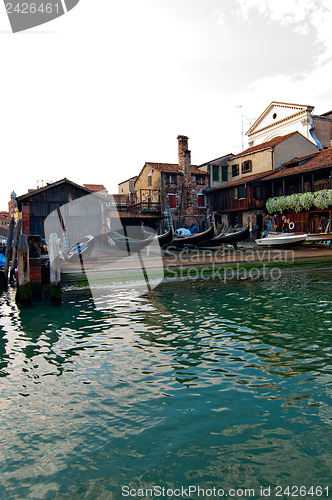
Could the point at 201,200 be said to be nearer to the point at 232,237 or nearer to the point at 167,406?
the point at 232,237

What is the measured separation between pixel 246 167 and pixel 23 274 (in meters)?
28.4

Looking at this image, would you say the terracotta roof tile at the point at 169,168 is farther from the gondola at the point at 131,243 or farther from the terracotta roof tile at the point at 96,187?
the gondola at the point at 131,243

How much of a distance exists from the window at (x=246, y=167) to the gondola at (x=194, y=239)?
14806 millimetres

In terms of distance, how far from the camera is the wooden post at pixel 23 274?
8867 millimetres

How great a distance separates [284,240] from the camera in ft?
64.3

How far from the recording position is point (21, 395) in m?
4.36

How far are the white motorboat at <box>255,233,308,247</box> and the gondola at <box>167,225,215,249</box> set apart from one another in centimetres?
337

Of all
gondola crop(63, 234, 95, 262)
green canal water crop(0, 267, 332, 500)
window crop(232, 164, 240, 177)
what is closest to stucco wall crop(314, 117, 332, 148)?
window crop(232, 164, 240, 177)

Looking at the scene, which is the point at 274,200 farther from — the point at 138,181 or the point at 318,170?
the point at 138,181

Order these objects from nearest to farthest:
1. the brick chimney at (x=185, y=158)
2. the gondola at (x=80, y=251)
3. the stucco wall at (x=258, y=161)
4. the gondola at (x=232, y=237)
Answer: the gondola at (x=80, y=251) < the gondola at (x=232, y=237) < the stucco wall at (x=258, y=161) < the brick chimney at (x=185, y=158)

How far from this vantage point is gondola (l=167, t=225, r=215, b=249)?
20.0 m
